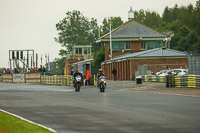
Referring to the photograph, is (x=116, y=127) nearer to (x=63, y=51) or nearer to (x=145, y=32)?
(x=145, y=32)

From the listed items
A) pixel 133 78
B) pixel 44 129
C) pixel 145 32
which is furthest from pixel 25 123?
pixel 145 32

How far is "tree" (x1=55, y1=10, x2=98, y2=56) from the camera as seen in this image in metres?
157

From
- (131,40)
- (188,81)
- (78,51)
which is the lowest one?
(188,81)

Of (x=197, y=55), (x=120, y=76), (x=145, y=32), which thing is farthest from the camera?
(x=145, y=32)

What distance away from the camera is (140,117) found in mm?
15773

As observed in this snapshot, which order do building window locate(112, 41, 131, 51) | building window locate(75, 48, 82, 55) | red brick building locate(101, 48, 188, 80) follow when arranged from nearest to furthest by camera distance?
red brick building locate(101, 48, 188, 80) → building window locate(112, 41, 131, 51) → building window locate(75, 48, 82, 55)

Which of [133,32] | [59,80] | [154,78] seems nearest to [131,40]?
[133,32]

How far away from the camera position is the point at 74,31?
15950cm

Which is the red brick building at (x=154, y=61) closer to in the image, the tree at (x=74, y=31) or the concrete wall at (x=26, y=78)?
the concrete wall at (x=26, y=78)

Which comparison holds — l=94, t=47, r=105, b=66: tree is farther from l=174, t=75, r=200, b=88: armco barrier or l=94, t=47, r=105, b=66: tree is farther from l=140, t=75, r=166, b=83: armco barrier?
l=174, t=75, r=200, b=88: armco barrier

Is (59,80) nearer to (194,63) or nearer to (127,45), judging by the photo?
(194,63)

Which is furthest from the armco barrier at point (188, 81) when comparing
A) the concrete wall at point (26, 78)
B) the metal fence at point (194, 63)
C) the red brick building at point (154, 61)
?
the concrete wall at point (26, 78)

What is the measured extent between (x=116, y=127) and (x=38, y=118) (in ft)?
11.7

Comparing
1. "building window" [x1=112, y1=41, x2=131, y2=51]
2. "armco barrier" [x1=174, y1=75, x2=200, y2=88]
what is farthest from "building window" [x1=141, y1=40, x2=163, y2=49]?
"armco barrier" [x1=174, y1=75, x2=200, y2=88]
